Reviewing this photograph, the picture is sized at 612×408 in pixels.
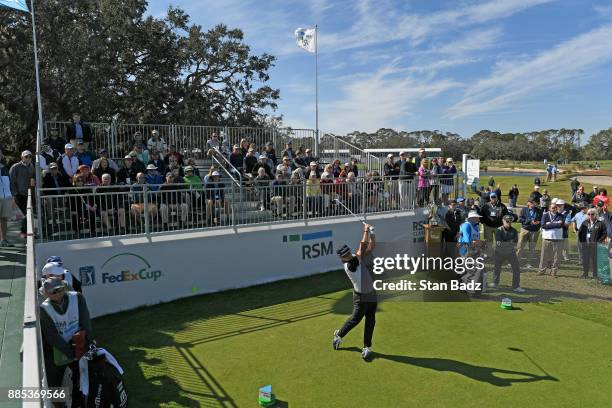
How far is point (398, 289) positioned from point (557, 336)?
3.67 metres

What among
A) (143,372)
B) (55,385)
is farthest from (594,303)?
(55,385)

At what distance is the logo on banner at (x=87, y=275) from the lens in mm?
8602

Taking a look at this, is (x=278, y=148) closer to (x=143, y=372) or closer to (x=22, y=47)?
(x=143, y=372)

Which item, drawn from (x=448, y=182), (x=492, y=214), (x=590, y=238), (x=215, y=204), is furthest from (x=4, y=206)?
(x=590, y=238)

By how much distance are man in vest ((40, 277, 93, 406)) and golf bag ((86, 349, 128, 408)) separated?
14 centimetres

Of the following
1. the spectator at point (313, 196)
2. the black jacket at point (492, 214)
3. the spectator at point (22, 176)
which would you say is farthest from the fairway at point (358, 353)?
the spectator at point (22, 176)

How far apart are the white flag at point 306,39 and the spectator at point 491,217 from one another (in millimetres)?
10478

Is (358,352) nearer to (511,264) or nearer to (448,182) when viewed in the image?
(511,264)

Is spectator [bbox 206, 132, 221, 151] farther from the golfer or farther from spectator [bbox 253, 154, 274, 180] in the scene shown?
the golfer

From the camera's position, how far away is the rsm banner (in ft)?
28.8

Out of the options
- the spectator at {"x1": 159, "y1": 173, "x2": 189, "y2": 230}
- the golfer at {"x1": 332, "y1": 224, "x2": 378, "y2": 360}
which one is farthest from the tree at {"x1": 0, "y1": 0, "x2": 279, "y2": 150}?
the golfer at {"x1": 332, "y1": 224, "x2": 378, "y2": 360}

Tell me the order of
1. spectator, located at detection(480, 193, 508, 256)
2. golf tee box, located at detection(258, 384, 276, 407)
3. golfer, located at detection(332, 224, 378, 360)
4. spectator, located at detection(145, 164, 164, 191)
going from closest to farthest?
golf tee box, located at detection(258, 384, 276, 407) → golfer, located at detection(332, 224, 378, 360) → spectator, located at detection(145, 164, 164, 191) → spectator, located at detection(480, 193, 508, 256)

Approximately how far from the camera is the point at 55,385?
4699 millimetres

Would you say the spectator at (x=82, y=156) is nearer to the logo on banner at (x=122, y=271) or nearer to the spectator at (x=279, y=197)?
the logo on banner at (x=122, y=271)
